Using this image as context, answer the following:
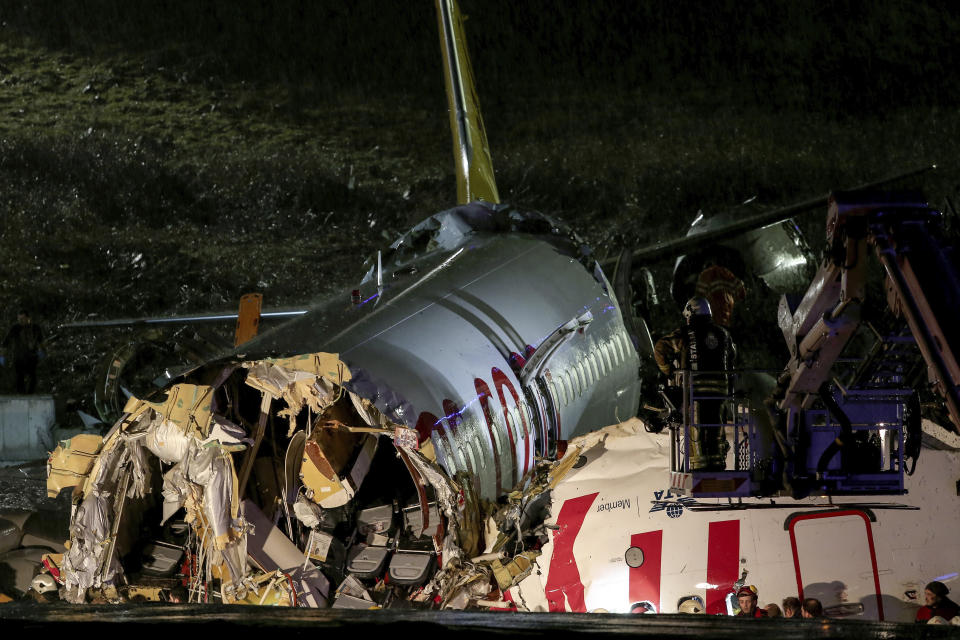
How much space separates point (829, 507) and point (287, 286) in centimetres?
3371

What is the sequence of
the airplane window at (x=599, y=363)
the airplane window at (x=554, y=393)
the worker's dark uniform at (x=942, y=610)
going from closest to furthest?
the worker's dark uniform at (x=942, y=610), the airplane window at (x=554, y=393), the airplane window at (x=599, y=363)

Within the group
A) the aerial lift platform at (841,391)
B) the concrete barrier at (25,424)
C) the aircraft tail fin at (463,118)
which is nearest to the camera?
the aerial lift platform at (841,391)

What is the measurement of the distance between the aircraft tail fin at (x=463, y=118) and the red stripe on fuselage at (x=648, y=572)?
31.4 ft

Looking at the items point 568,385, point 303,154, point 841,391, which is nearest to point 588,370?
point 568,385

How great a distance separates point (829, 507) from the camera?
880cm

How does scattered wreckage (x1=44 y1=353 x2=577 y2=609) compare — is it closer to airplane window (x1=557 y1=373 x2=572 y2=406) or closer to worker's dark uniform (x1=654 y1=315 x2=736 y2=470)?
airplane window (x1=557 y1=373 x2=572 y2=406)

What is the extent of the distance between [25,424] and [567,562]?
1427 centimetres

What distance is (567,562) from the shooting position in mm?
9641

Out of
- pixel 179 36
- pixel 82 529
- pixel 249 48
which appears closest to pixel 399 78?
pixel 249 48

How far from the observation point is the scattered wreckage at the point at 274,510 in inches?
342

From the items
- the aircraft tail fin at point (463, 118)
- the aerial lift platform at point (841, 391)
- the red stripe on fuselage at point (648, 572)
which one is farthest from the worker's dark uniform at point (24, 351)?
the aerial lift platform at point (841, 391)

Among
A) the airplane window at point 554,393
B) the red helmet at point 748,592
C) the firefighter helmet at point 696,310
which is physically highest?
the firefighter helmet at point 696,310

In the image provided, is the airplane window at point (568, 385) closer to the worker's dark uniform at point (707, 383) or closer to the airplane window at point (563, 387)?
the airplane window at point (563, 387)

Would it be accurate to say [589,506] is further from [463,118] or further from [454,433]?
[463,118]
